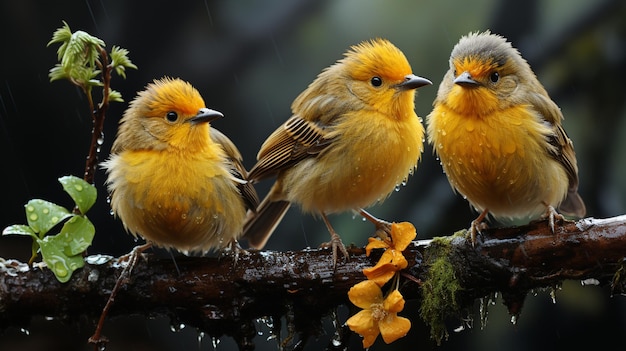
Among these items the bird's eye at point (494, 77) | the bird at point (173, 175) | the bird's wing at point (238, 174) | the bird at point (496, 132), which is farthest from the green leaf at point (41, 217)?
the bird's eye at point (494, 77)

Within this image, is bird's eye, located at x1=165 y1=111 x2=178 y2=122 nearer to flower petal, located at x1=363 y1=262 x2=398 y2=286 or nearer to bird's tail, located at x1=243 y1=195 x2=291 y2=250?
bird's tail, located at x1=243 y1=195 x2=291 y2=250

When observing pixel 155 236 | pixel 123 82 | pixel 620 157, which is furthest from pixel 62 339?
pixel 620 157

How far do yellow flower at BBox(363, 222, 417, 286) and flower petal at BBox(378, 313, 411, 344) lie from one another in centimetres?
16

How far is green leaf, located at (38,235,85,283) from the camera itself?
8.86ft

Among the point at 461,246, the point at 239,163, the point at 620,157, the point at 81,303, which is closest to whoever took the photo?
the point at 461,246

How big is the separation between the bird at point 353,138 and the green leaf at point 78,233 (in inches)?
29.9

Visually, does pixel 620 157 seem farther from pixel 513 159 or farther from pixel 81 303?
pixel 81 303

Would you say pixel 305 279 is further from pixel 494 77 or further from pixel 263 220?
pixel 494 77

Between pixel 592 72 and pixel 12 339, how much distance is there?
12.9ft

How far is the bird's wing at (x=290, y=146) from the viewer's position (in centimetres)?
291

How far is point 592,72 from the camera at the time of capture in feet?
14.5

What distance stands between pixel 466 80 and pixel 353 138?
50 centimetres

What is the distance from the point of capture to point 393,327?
235cm

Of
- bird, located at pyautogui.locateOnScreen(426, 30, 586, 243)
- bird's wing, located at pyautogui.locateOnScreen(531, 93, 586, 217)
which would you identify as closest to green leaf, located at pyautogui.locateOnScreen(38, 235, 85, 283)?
bird, located at pyautogui.locateOnScreen(426, 30, 586, 243)
